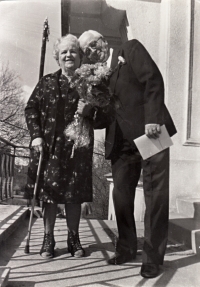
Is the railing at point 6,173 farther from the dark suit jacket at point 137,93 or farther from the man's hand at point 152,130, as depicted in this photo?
the man's hand at point 152,130

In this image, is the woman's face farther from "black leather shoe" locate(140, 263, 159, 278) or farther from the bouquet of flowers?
"black leather shoe" locate(140, 263, 159, 278)

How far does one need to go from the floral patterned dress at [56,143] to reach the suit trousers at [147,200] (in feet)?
0.80

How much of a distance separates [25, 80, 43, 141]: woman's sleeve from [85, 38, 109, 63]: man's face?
0.37 meters

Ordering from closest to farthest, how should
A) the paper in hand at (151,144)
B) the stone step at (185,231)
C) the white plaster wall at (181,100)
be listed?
the paper in hand at (151,144)
the stone step at (185,231)
the white plaster wall at (181,100)

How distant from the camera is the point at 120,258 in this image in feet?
5.93

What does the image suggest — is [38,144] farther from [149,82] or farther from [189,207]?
[189,207]

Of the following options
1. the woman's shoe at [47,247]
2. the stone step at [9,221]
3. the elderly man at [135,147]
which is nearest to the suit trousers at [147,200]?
the elderly man at [135,147]

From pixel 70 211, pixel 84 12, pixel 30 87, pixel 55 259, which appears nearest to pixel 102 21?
pixel 84 12

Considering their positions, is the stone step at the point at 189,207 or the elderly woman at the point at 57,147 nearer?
the elderly woman at the point at 57,147

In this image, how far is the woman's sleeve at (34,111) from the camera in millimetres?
1947

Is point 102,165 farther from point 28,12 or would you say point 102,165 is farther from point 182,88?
point 28,12

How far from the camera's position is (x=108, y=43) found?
6.45 feet

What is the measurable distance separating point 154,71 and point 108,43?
1.33 feet

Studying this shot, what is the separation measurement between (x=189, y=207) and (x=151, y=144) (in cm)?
100
